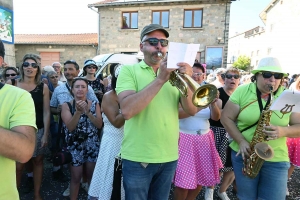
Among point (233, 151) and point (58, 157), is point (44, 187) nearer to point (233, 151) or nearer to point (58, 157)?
point (58, 157)

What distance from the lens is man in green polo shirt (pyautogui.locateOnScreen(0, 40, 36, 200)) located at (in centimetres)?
110

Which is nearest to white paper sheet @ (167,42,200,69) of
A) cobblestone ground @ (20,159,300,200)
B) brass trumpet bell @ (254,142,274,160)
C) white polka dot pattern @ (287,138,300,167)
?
brass trumpet bell @ (254,142,274,160)

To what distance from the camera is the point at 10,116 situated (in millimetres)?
1169

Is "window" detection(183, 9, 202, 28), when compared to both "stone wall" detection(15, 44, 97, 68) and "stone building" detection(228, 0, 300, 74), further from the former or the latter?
"stone wall" detection(15, 44, 97, 68)

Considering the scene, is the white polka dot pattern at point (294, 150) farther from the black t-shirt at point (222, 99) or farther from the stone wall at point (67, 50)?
the stone wall at point (67, 50)

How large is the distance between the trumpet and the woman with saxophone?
631 mm

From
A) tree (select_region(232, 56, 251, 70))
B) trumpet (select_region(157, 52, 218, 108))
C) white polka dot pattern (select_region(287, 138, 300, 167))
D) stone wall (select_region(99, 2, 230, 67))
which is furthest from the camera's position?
tree (select_region(232, 56, 251, 70))

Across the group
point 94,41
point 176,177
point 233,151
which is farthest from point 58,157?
point 94,41

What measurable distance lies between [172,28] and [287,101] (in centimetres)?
1413

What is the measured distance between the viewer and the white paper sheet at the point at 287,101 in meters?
1.77

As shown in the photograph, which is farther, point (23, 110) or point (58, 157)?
point (58, 157)

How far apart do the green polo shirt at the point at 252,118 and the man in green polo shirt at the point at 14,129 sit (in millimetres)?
1786

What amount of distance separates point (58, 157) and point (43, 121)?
0.62 metres

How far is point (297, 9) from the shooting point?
614 inches
